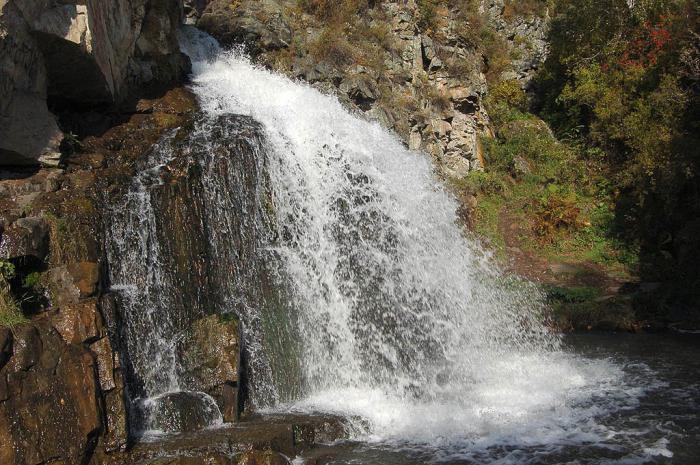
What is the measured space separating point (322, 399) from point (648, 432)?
5019mm

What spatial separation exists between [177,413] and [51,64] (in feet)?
22.7

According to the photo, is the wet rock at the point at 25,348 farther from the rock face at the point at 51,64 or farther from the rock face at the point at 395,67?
the rock face at the point at 395,67

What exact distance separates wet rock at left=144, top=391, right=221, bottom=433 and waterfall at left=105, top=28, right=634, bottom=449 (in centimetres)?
53

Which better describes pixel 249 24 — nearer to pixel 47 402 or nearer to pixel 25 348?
pixel 25 348

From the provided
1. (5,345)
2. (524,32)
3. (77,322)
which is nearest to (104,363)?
(77,322)

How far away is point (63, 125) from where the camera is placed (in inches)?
462

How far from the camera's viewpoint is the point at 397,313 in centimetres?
1188

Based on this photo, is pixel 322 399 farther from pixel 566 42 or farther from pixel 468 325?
pixel 566 42

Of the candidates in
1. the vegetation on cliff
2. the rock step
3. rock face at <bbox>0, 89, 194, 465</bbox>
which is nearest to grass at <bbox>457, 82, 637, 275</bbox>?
the vegetation on cliff

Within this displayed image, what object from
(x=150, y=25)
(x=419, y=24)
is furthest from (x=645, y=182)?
(x=150, y=25)

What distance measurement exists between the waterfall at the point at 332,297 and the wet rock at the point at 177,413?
53 cm

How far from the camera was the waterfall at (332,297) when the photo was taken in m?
9.23

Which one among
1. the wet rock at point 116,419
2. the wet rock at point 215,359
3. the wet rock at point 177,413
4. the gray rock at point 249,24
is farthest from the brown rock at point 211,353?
the gray rock at point 249,24

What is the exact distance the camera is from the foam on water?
30.3ft
